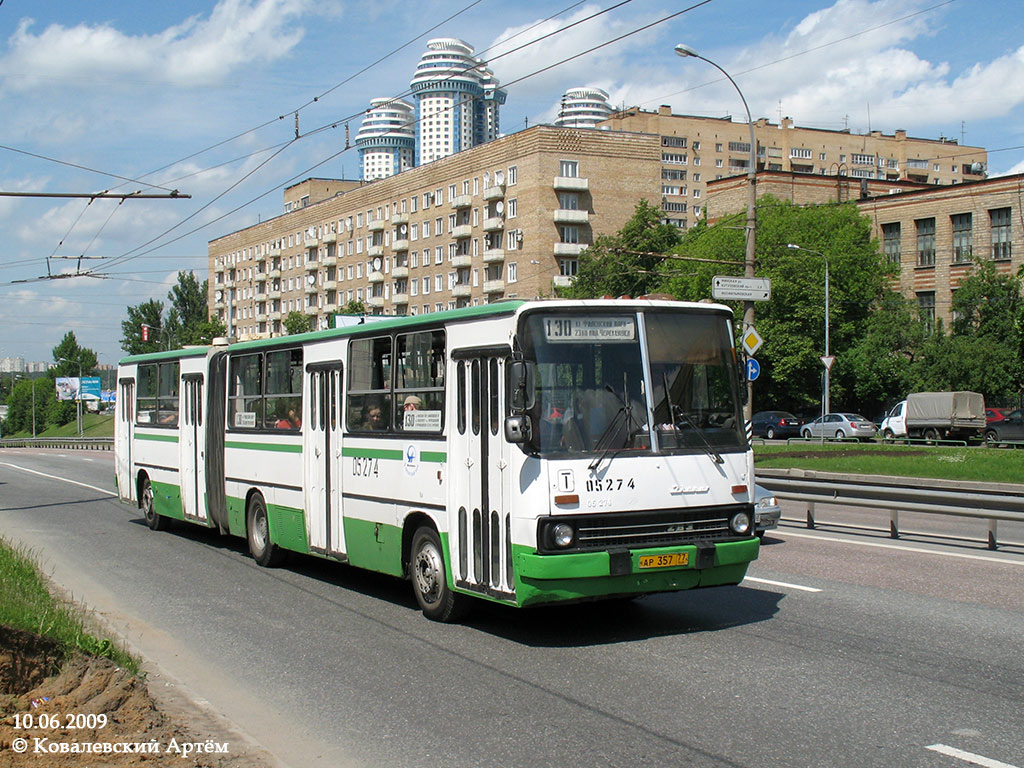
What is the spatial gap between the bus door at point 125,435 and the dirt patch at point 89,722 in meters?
12.3

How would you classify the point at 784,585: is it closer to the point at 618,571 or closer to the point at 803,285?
the point at 618,571

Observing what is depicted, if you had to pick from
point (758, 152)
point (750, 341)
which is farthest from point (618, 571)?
point (758, 152)

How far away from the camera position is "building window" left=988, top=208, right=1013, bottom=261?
61.3 m

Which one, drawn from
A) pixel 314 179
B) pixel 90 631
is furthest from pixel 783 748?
pixel 314 179

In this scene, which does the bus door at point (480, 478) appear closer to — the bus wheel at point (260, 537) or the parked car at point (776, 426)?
the bus wheel at point (260, 537)

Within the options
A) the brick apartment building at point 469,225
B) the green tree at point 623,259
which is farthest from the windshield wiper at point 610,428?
the brick apartment building at point 469,225

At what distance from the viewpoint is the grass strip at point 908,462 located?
86.1ft

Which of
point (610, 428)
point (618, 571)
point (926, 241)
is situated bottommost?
point (618, 571)

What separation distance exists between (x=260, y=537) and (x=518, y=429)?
6.52 metres

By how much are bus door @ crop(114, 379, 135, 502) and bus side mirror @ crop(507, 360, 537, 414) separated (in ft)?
39.9

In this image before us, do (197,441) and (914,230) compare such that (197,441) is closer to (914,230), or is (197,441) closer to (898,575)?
(898,575)

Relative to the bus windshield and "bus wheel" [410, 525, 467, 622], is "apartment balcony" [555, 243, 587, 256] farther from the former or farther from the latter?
A: the bus windshield

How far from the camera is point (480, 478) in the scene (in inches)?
345

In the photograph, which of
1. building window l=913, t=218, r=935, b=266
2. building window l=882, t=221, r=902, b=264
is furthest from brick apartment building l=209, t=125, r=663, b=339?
building window l=913, t=218, r=935, b=266
